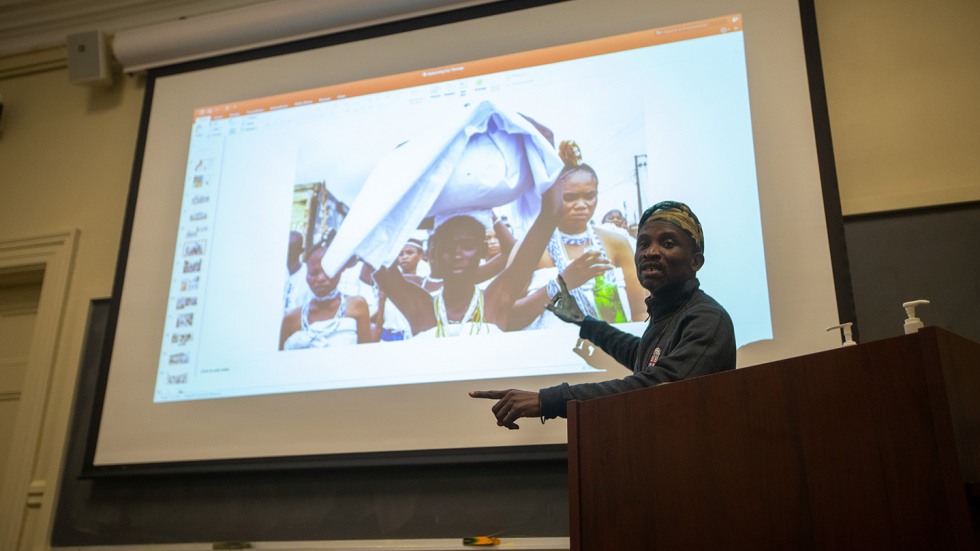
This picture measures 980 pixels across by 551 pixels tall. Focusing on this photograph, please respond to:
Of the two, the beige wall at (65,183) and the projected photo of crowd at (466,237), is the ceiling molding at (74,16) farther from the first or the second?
the projected photo of crowd at (466,237)

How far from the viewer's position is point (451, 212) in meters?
3.01

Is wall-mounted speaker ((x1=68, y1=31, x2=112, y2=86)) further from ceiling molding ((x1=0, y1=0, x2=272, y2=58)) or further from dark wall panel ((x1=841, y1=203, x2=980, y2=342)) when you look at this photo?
dark wall panel ((x1=841, y1=203, x2=980, y2=342))

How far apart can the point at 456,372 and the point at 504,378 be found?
17cm

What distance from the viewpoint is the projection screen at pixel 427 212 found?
8.80 feet

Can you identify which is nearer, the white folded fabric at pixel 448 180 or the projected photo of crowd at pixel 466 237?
the projected photo of crowd at pixel 466 237

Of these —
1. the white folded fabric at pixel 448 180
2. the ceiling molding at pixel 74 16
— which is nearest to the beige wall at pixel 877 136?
the ceiling molding at pixel 74 16

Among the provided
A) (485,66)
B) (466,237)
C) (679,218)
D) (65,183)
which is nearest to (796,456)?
(679,218)

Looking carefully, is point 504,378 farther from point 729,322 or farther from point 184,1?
point 184,1

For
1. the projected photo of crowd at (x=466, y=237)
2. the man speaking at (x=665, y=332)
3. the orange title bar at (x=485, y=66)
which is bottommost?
the man speaking at (x=665, y=332)

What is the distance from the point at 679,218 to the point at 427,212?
4.73 ft

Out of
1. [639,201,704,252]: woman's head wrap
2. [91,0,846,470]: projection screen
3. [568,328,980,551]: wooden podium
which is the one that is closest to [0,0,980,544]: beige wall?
[91,0,846,470]: projection screen

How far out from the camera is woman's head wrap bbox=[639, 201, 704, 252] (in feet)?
5.70

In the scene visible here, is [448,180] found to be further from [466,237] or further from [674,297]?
[674,297]

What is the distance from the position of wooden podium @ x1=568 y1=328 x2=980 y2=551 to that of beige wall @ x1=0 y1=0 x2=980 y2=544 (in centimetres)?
172
